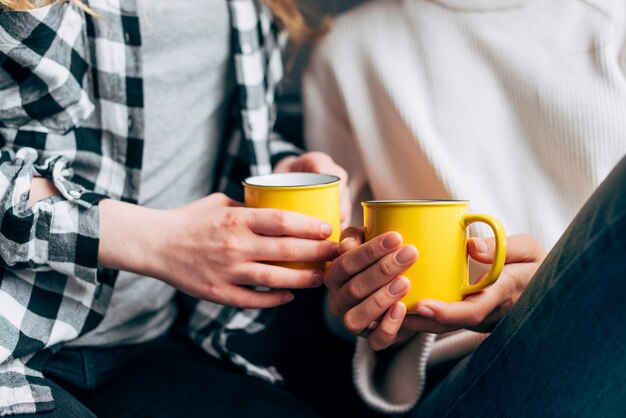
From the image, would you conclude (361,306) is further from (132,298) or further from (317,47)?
(317,47)

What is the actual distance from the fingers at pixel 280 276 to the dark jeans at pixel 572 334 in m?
0.21

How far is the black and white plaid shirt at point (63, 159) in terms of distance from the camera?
0.75 m

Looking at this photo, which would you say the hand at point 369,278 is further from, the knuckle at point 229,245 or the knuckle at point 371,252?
the knuckle at point 229,245

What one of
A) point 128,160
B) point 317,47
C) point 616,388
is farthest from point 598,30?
point 128,160

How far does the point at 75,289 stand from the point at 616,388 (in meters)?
0.66

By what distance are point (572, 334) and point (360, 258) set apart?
22 centimetres

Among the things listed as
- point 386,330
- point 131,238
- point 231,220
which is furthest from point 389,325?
point 131,238

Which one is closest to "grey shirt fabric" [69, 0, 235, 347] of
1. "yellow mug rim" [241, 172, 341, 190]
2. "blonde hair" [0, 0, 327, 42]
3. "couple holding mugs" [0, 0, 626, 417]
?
"couple holding mugs" [0, 0, 626, 417]

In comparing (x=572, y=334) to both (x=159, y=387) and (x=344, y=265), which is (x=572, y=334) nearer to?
(x=344, y=265)

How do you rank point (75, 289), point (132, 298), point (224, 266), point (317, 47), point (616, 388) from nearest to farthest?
point (616, 388), point (224, 266), point (75, 289), point (132, 298), point (317, 47)

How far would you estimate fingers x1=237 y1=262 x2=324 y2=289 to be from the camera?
2.33ft

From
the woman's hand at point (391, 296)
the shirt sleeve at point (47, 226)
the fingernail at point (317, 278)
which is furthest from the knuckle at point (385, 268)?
the shirt sleeve at point (47, 226)

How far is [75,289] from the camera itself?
0.83 metres

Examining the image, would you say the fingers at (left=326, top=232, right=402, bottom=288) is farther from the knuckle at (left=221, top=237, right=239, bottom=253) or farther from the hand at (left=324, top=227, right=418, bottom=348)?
the knuckle at (left=221, top=237, right=239, bottom=253)
